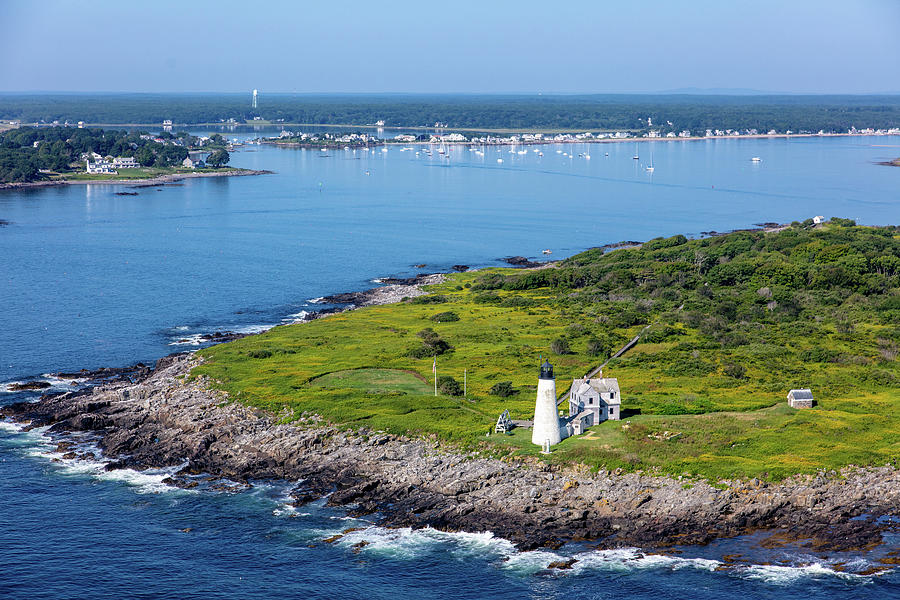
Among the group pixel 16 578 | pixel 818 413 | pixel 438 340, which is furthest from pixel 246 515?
pixel 818 413

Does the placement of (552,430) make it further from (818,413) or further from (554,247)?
(554,247)

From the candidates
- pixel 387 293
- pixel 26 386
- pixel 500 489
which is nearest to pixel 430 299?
pixel 387 293

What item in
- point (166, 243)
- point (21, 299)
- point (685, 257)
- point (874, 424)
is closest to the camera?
point (874, 424)

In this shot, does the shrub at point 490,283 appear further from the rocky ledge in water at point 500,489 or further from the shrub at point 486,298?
the rocky ledge in water at point 500,489

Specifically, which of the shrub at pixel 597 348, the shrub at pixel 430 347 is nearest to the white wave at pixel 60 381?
the shrub at pixel 430 347

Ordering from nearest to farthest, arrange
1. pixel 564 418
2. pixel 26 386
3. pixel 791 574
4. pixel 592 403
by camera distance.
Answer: pixel 791 574
pixel 564 418
pixel 592 403
pixel 26 386

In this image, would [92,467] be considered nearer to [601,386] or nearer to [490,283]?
[601,386]
